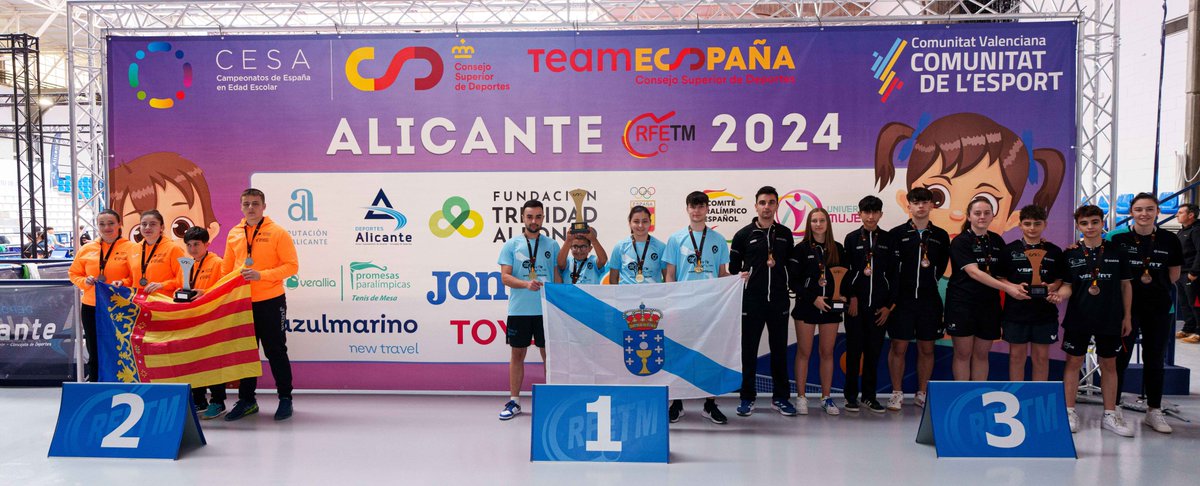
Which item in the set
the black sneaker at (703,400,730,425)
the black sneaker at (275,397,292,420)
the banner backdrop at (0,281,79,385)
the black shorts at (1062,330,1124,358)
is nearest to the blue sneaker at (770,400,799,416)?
the black sneaker at (703,400,730,425)

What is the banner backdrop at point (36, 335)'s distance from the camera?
6.01 metres

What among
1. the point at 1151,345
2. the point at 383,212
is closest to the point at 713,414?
the point at 1151,345

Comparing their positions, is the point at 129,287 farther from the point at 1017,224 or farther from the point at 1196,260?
the point at 1196,260

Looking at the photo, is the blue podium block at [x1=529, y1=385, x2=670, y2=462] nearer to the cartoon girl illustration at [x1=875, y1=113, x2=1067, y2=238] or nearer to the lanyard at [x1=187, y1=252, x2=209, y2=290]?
the lanyard at [x1=187, y1=252, x2=209, y2=290]

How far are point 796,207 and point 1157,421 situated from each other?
2.67m

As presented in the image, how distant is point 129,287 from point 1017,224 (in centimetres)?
636

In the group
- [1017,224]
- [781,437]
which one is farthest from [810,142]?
[781,437]

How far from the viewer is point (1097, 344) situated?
4633mm

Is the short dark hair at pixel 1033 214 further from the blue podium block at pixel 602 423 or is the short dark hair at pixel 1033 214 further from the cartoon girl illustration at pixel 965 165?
the blue podium block at pixel 602 423

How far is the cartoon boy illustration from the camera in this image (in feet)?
19.1

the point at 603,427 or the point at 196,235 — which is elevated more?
the point at 196,235

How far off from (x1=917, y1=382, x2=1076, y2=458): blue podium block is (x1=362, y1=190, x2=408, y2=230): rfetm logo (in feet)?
12.8

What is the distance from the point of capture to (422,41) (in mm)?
5688

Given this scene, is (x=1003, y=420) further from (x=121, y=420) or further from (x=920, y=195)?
(x=121, y=420)
